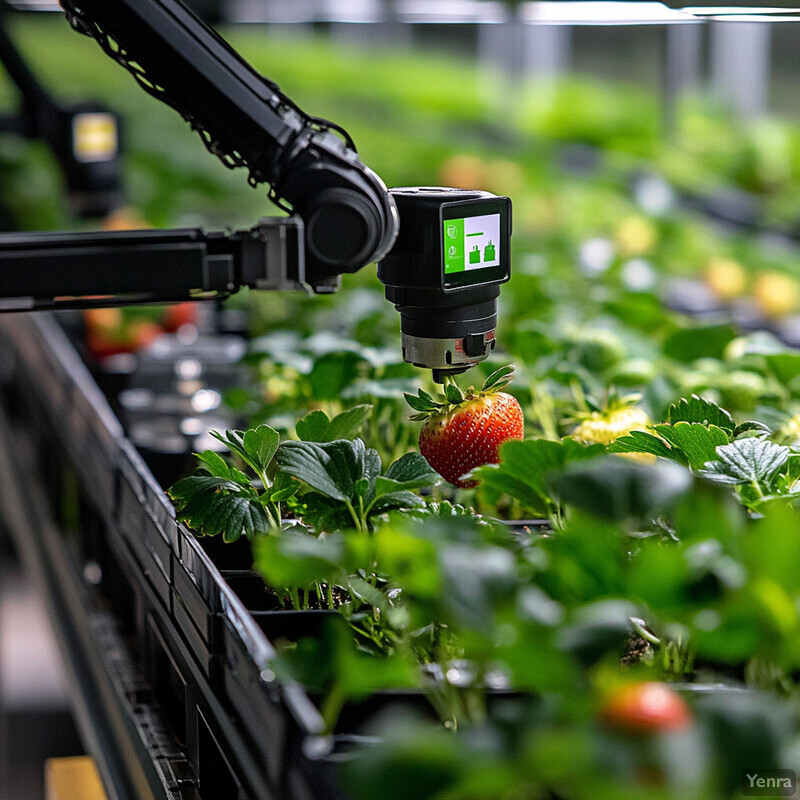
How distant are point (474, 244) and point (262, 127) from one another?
0.23 m

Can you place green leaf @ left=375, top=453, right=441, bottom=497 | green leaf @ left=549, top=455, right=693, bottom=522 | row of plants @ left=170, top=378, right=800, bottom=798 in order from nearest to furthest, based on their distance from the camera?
row of plants @ left=170, top=378, right=800, bottom=798
green leaf @ left=549, top=455, right=693, bottom=522
green leaf @ left=375, top=453, right=441, bottom=497

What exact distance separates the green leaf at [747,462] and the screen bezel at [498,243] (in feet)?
1.00

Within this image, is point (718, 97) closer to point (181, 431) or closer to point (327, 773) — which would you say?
point (181, 431)

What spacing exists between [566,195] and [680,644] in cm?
320

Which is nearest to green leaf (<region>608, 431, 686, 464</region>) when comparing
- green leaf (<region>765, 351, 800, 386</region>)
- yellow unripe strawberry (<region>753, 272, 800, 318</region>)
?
green leaf (<region>765, 351, 800, 386</region>)

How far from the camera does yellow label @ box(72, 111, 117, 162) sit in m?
3.31

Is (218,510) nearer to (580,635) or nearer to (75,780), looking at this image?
(580,635)

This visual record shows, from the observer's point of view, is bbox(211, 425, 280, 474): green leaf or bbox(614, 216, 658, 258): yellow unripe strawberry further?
bbox(614, 216, 658, 258): yellow unripe strawberry

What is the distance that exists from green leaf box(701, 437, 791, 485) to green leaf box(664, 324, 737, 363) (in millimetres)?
711

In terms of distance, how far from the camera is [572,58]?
11.5 m

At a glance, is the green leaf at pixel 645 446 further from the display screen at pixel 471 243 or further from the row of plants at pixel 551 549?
the display screen at pixel 471 243

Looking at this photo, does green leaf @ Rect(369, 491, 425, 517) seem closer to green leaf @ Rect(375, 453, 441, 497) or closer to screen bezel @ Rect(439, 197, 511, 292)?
green leaf @ Rect(375, 453, 441, 497)

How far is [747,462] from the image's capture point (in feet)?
2.88

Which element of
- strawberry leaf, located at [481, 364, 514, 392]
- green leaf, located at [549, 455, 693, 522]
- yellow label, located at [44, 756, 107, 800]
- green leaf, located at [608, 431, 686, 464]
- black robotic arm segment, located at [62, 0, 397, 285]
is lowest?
yellow label, located at [44, 756, 107, 800]
